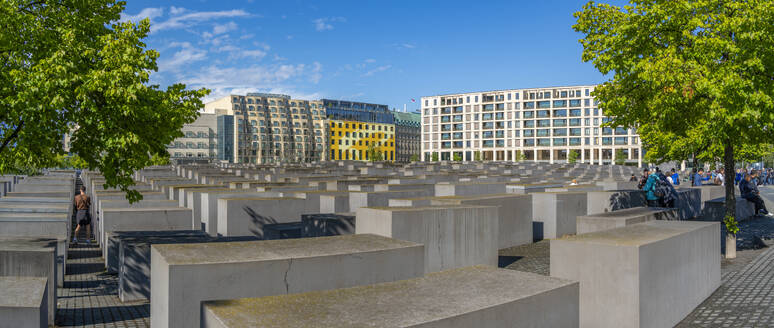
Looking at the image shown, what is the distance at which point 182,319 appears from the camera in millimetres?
4879

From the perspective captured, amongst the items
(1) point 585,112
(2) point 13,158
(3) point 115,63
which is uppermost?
(1) point 585,112

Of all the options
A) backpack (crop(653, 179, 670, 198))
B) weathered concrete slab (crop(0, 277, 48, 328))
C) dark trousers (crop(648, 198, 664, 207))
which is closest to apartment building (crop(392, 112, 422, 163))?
dark trousers (crop(648, 198, 664, 207))

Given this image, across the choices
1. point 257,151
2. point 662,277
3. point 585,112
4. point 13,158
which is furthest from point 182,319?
point 257,151

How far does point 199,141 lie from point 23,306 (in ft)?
398

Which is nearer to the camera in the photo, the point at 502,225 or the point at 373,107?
the point at 502,225

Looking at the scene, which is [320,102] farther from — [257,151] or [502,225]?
[502,225]

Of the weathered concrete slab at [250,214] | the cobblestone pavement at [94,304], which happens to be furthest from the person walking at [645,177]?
the cobblestone pavement at [94,304]

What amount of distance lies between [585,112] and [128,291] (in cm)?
11700

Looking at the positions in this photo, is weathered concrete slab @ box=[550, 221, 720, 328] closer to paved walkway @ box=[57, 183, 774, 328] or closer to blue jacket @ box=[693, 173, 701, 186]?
paved walkway @ box=[57, 183, 774, 328]

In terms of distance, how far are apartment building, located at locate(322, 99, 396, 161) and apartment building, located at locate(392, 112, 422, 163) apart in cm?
352

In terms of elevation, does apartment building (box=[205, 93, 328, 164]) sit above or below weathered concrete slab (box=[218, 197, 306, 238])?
above

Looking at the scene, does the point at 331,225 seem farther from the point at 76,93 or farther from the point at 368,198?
the point at 76,93

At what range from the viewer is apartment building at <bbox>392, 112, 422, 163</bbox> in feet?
543

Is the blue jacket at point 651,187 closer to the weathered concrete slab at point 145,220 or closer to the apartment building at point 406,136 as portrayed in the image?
the weathered concrete slab at point 145,220
